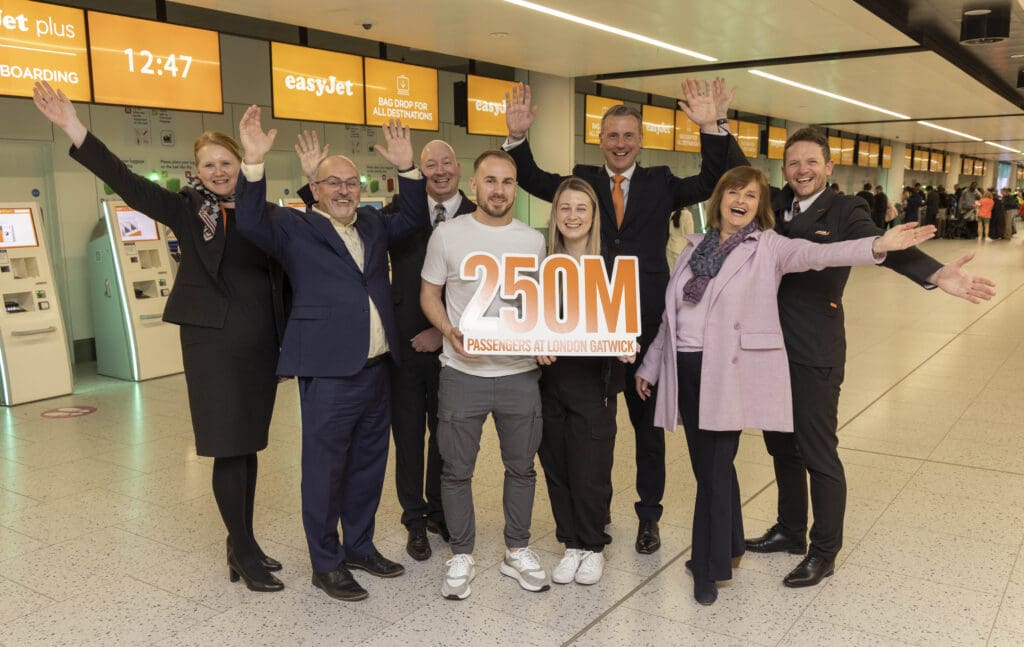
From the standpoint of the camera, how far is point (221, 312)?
291 centimetres

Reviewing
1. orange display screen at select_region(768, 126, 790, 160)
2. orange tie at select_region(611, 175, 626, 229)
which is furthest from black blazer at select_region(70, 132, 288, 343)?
orange display screen at select_region(768, 126, 790, 160)

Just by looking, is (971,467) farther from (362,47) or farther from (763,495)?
(362,47)

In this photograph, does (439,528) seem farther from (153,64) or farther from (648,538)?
(153,64)

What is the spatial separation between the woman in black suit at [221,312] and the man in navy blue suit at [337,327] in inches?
6.2

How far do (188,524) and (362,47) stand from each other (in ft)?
27.0

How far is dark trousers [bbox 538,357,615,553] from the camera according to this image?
9.98ft

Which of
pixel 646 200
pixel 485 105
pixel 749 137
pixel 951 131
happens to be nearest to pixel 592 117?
pixel 485 105

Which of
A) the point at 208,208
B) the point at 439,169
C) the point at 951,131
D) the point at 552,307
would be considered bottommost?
the point at 552,307

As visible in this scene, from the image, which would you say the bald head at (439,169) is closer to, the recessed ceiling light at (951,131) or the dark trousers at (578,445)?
the dark trousers at (578,445)

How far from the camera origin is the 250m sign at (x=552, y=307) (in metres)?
2.83

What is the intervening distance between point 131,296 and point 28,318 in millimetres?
837

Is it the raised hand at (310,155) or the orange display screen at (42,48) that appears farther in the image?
the orange display screen at (42,48)

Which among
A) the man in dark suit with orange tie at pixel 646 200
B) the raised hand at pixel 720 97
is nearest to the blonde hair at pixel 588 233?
the man in dark suit with orange tie at pixel 646 200

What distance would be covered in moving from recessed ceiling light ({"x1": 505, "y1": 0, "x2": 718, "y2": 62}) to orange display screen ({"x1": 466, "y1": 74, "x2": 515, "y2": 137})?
192 cm
